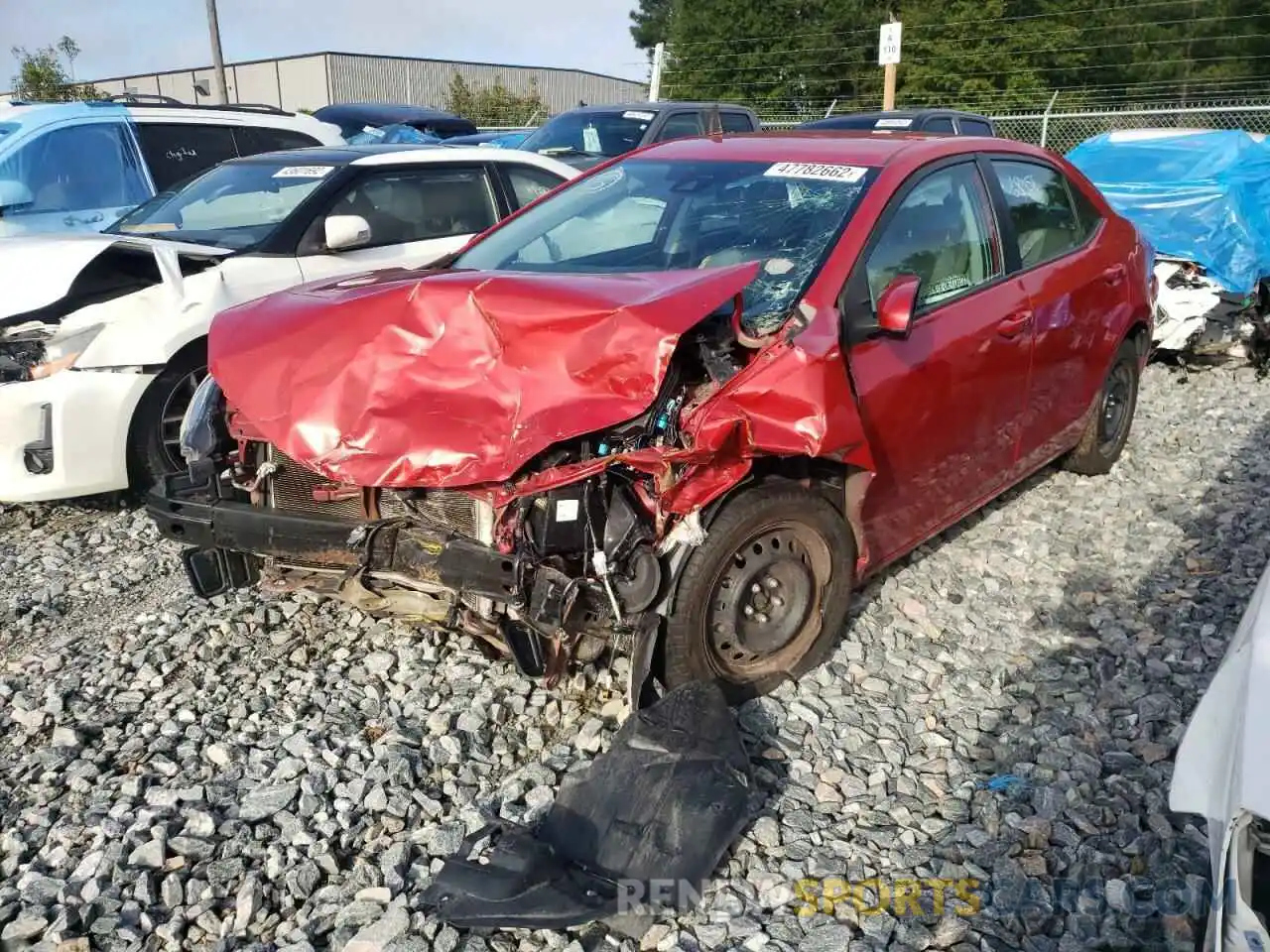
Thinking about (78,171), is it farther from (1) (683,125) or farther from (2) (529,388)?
(2) (529,388)

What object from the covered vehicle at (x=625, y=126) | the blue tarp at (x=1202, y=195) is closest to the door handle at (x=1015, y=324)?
the blue tarp at (x=1202, y=195)

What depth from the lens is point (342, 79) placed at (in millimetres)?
42969

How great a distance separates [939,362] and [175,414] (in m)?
3.42

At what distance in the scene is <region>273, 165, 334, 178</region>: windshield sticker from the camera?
587 centimetres

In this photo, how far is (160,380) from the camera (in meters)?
4.81

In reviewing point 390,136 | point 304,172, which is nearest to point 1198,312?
point 304,172

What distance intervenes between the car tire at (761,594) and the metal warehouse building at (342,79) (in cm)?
3982

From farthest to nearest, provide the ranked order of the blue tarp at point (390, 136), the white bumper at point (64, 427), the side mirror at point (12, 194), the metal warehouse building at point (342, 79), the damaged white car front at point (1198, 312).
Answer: the metal warehouse building at point (342, 79) < the blue tarp at point (390, 136) < the damaged white car front at point (1198, 312) < the side mirror at point (12, 194) < the white bumper at point (64, 427)

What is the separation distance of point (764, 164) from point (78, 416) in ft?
10.3

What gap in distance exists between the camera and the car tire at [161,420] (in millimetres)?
4781

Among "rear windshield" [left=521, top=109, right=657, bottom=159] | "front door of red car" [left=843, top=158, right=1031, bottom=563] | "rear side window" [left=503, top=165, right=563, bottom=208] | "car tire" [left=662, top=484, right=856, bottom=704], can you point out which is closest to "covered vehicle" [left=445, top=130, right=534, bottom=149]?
"rear windshield" [left=521, top=109, right=657, bottom=159]

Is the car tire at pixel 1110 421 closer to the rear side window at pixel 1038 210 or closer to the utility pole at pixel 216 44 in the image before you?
the rear side window at pixel 1038 210

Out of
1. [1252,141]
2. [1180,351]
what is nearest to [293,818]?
[1180,351]

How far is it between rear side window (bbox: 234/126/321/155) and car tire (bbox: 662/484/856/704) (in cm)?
640
